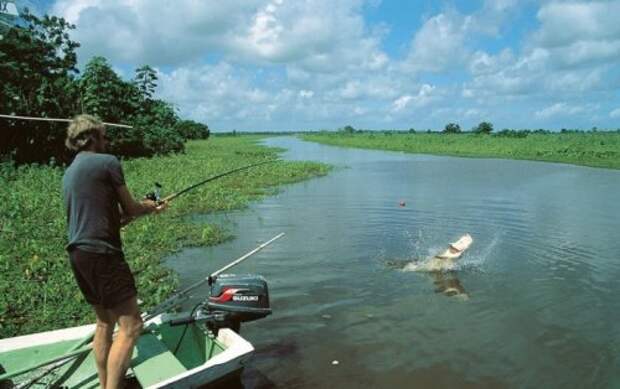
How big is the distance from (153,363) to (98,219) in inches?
70.3

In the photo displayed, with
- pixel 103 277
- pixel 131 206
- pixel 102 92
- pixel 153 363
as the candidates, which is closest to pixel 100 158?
pixel 131 206

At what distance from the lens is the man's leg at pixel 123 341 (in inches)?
160

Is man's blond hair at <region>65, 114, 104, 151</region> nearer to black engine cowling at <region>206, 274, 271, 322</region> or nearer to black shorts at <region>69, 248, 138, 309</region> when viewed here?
black shorts at <region>69, 248, 138, 309</region>

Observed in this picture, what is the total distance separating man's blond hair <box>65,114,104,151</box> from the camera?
3.86 metres

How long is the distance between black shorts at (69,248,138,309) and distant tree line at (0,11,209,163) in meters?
19.7

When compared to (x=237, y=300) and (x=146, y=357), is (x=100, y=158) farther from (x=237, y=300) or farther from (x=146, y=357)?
(x=237, y=300)

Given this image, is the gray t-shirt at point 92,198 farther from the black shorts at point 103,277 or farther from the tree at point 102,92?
the tree at point 102,92

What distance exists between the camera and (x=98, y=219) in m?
3.82

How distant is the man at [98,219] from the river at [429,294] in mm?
2279

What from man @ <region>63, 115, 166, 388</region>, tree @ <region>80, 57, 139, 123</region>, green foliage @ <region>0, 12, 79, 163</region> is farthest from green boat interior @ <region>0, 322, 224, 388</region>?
tree @ <region>80, 57, 139, 123</region>

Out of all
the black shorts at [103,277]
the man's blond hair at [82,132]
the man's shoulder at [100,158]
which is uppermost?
the man's blond hair at [82,132]

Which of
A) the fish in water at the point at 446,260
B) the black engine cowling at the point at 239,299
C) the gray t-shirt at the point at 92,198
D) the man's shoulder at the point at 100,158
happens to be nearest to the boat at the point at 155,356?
the black engine cowling at the point at 239,299

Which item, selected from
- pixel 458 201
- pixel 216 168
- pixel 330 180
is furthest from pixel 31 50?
pixel 458 201

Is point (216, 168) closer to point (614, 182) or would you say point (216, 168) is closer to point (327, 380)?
point (614, 182)
